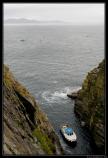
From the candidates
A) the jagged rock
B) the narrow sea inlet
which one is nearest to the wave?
the narrow sea inlet

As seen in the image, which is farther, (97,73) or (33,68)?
(33,68)

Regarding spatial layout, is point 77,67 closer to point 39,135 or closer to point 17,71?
point 17,71

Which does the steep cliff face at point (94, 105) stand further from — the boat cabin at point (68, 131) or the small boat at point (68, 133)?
the boat cabin at point (68, 131)

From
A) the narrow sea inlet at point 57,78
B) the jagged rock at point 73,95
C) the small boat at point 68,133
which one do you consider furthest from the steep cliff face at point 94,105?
the jagged rock at point 73,95

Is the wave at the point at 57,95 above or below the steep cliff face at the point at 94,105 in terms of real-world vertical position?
below

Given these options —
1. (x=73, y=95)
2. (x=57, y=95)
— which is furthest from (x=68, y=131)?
(x=57, y=95)

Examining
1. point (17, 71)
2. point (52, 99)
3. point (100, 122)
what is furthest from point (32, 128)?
point (17, 71)

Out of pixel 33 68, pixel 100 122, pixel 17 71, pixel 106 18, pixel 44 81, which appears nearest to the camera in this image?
pixel 106 18
